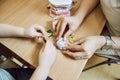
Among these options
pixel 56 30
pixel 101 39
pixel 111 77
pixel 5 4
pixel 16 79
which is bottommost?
pixel 111 77

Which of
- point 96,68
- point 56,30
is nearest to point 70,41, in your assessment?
point 56,30

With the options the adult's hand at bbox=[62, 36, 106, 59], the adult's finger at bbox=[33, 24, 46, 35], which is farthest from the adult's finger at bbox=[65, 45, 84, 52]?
the adult's finger at bbox=[33, 24, 46, 35]

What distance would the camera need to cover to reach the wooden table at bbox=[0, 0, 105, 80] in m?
0.82

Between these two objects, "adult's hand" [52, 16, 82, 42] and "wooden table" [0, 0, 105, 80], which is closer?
"wooden table" [0, 0, 105, 80]

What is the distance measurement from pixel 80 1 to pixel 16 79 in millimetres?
568

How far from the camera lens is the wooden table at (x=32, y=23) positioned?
815 mm

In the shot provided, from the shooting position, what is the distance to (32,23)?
0.98 meters

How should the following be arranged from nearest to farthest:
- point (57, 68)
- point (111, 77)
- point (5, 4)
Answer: point (57, 68) → point (5, 4) → point (111, 77)

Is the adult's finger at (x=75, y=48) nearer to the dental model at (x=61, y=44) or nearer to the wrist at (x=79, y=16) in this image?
the dental model at (x=61, y=44)

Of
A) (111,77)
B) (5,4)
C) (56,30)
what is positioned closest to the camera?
(56,30)

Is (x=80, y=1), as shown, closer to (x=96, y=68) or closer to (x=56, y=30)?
(x=56, y=30)

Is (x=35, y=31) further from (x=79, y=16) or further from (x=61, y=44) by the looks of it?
(x=79, y=16)

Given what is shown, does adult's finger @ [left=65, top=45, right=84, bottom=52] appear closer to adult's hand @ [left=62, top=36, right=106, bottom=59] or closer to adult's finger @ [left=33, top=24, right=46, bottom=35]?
adult's hand @ [left=62, top=36, right=106, bottom=59]

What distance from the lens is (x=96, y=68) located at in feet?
5.64
